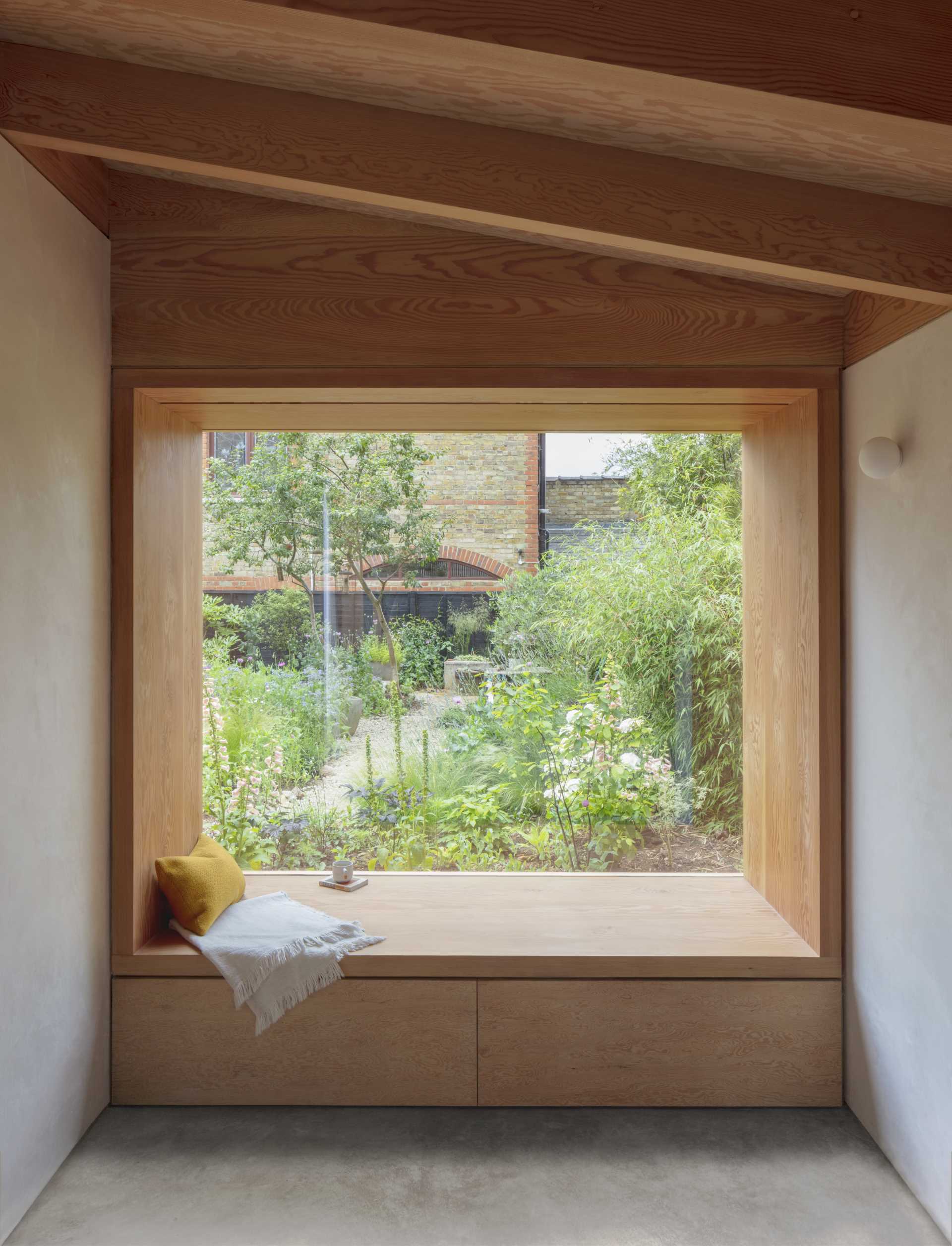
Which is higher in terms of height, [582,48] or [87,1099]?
[582,48]

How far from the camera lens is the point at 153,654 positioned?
298cm

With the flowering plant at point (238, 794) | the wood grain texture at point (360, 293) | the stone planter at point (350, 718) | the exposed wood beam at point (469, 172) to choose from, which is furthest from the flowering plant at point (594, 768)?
the exposed wood beam at point (469, 172)

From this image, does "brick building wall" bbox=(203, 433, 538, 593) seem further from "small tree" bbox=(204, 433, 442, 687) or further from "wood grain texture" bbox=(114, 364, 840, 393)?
"wood grain texture" bbox=(114, 364, 840, 393)

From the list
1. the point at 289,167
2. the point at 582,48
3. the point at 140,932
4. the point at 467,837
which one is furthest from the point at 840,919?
the point at 289,167

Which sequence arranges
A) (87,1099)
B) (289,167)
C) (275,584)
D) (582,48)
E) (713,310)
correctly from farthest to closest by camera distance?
(275,584) → (713,310) → (87,1099) → (289,167) → (582,48)

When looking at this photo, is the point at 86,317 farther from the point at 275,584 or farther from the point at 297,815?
the point at 297,815

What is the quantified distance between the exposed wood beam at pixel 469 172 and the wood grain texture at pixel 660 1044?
2072 millimetres

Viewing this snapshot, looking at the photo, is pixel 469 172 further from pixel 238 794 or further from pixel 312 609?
pixel 238 794

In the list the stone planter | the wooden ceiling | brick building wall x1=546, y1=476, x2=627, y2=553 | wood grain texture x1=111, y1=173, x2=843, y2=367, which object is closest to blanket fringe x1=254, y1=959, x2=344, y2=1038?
the stone planter

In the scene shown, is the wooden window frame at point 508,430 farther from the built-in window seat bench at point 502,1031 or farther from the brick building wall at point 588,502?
the brick building wall at point 588,502

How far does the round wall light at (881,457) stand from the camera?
2.41 m

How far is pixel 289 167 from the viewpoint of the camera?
87.0 inches

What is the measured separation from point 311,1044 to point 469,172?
252 cm

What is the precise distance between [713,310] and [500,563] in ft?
4.10
